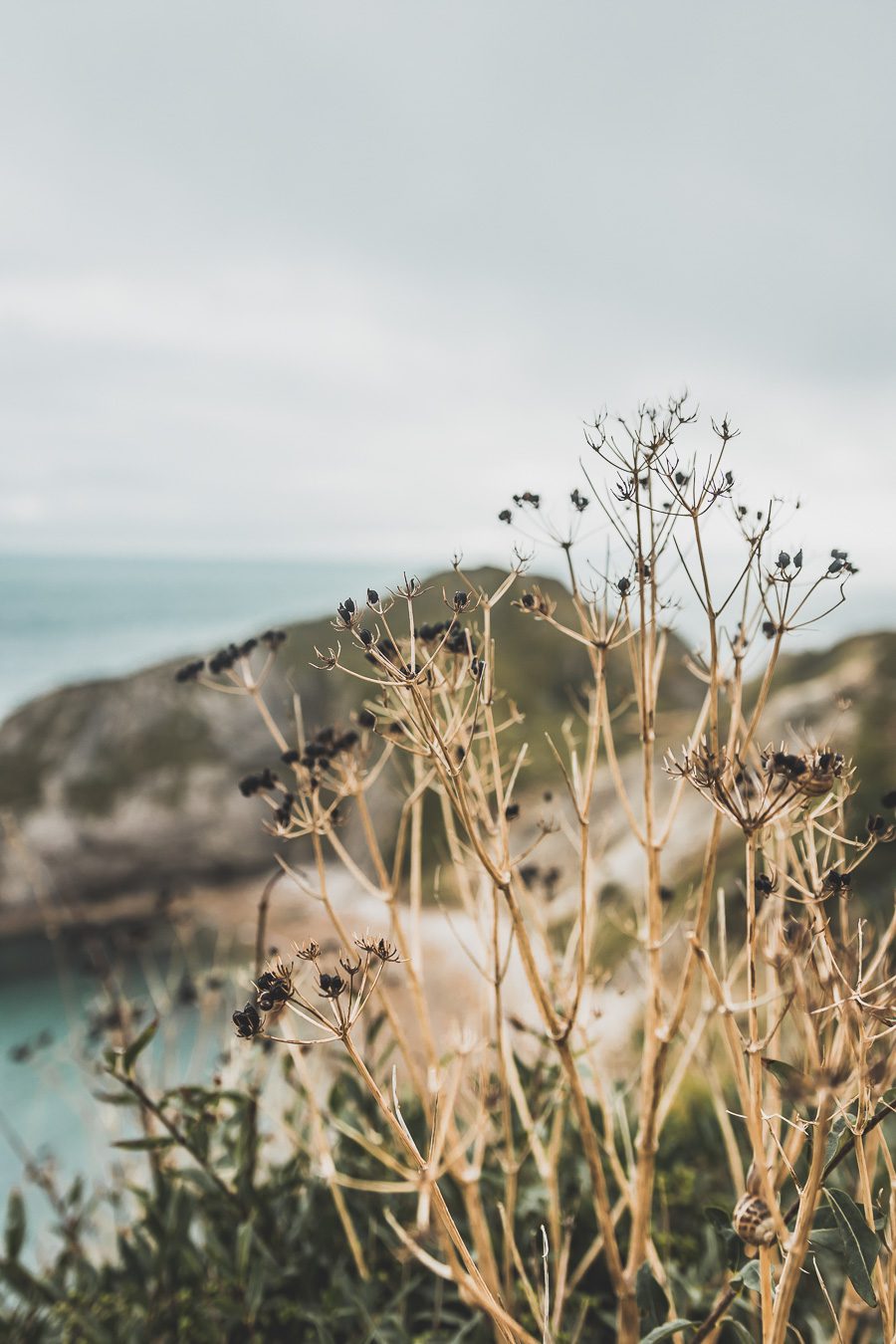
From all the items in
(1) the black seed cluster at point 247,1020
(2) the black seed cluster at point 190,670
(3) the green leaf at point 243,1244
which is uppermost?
(2) the black seed cluster at point 190,670

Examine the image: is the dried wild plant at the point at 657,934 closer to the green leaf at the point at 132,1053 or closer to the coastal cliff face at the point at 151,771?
the green leaf at the point at 132,1053

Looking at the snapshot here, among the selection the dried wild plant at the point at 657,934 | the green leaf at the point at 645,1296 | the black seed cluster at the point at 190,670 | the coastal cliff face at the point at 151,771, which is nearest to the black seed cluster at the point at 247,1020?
the dried wild plant at the point at 657,934

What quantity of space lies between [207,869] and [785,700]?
1606 centimetres

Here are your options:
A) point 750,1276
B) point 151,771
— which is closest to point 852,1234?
point 750,1276

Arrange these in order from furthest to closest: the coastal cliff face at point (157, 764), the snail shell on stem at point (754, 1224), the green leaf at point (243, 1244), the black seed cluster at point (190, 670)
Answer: the coastal cliff face at point (157, 764)
the black seed cluster at point (190, 670)
the green leaf at point (243, 1244)
the snail shell on stem at point (754, 1224)

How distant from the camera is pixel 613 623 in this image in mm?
1394

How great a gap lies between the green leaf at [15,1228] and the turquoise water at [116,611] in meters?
63.3

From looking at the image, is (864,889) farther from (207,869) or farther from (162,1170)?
(207,869)

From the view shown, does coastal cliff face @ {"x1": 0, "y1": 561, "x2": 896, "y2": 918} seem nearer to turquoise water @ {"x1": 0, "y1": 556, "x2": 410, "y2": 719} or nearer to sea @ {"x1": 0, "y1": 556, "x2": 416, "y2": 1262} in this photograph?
sea @ {"x1": 0, "y1": 556, "x2": 416, "y2": 1262}

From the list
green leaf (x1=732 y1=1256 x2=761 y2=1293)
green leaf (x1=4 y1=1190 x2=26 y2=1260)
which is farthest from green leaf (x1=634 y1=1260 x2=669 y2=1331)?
green leaf (x1=4 y1=1190 x2=26 y2=1260)

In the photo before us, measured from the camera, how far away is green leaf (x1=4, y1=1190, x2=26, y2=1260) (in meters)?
2.42

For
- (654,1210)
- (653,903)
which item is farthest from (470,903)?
(654,1210)

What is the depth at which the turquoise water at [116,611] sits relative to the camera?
8862 centimetres

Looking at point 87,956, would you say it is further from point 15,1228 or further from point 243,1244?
point 243,1244
